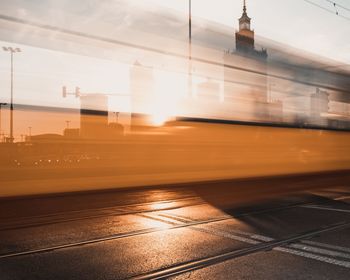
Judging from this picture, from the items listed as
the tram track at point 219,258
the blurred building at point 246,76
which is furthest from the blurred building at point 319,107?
the tram track at point 219,258

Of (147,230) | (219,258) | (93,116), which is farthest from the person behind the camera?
(93,116)

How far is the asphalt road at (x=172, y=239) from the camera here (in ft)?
12.0

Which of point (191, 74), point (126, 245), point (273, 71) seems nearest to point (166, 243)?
point (126, 245)

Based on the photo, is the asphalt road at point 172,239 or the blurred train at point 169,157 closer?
the asphalt road at point 172,239

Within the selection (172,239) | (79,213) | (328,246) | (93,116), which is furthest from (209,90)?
(328,246)

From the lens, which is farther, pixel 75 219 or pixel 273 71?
pixel 273 71

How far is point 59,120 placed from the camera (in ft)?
22.3

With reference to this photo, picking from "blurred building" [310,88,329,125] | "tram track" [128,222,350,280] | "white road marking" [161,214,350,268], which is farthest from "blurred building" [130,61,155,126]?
"blurred building" [310,88,329,125]

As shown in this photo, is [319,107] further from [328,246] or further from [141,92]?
[328,246]

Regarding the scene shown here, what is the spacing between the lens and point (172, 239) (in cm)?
484

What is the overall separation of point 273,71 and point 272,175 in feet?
8.58

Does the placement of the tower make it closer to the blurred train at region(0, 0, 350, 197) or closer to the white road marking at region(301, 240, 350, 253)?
the blurred train at region(0, 0, 350, 197)

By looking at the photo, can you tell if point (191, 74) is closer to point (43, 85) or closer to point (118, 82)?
point (118, 82)

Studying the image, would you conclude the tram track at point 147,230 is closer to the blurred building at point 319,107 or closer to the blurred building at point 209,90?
the blurred building at point 209,90
